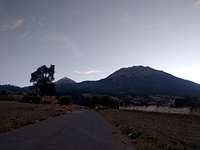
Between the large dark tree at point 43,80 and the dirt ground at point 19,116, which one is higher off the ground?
the large dark tree at point 43,80

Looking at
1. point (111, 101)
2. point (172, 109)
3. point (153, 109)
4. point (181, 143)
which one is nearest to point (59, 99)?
point (111, 101)

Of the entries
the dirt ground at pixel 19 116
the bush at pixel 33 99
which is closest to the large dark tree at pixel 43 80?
the bush at pixel 33 99

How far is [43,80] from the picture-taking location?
11525 cm

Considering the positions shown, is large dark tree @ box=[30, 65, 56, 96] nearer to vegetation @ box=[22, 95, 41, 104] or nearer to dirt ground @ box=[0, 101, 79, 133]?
vegetation @ box=[22, 95, 41, 104]

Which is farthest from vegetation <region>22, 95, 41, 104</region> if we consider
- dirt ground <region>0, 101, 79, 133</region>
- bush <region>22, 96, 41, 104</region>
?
dirt ground <region>0, 101, 79, 133</region>

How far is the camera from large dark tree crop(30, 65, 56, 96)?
114375 millimetres

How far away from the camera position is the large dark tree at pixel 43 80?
114375mm

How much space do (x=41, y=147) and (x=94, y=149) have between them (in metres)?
2.12

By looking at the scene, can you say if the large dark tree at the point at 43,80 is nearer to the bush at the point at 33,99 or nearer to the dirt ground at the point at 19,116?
the bush at the point at 33,99

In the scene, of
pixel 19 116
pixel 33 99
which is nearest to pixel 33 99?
pixel 33 99

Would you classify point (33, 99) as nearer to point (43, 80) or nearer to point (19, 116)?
point (43, 80)

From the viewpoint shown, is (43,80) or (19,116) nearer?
(19,116)

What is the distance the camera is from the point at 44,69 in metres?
117

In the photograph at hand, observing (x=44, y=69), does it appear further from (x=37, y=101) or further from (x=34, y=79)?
(x=37, y=101)
